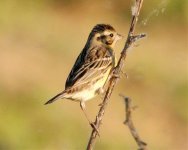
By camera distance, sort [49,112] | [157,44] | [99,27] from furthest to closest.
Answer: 1. [157,44]
2. [49,112]
3. [99,27]

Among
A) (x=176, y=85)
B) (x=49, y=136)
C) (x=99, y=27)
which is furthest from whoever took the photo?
(x=176, y=85)

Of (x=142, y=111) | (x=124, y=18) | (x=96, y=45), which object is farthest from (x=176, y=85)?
(x=96, y=45)

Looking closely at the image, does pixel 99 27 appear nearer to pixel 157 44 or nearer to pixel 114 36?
pixel 114 36

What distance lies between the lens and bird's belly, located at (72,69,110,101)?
6.52 metres

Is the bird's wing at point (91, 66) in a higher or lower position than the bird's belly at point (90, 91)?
higher

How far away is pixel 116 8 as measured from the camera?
17359mm

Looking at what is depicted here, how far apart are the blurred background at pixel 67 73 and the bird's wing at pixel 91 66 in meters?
3.02

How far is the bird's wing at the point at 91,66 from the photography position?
21.6 ft

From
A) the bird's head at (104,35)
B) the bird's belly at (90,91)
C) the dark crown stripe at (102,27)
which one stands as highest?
the dark crown stripe at (102,27)

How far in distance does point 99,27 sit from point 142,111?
20.8 ft

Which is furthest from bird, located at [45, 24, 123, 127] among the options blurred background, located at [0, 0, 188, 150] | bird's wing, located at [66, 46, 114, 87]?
blurred background, located at [0, 0, 188, 150]

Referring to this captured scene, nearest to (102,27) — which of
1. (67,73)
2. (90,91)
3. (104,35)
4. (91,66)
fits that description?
(104,35)

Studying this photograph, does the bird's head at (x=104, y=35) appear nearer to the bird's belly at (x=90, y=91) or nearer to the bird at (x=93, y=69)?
the bird at (x=93, y=69)

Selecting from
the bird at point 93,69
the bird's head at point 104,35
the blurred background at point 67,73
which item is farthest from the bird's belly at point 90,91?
the blurred background at point 67,73
